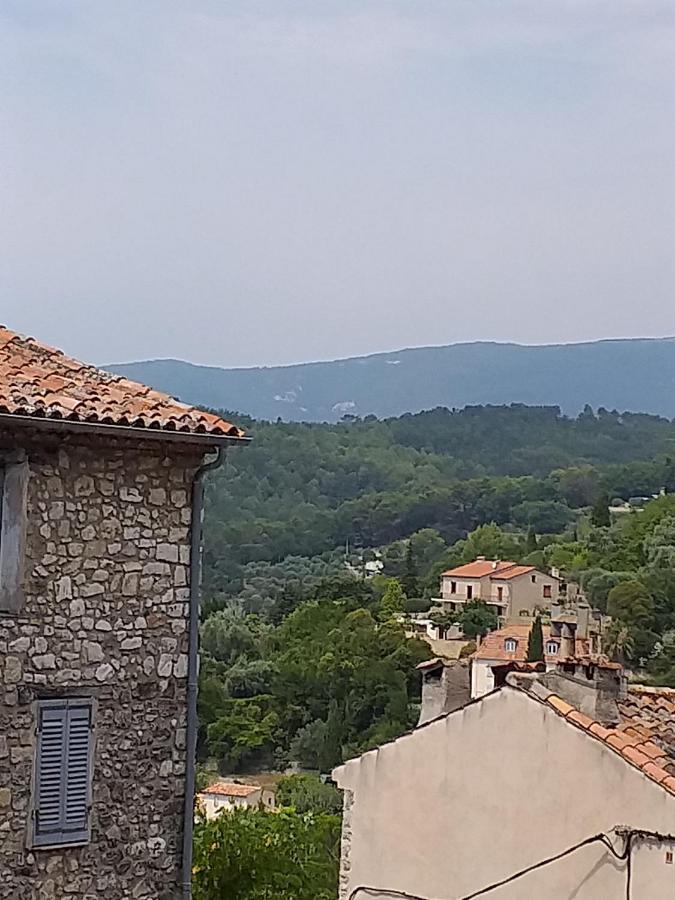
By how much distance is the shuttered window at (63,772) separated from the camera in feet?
24.4

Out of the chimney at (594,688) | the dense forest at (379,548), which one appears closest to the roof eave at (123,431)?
the chimney at (594,688)

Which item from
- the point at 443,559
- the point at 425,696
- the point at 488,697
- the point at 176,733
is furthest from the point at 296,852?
the point at 443,559

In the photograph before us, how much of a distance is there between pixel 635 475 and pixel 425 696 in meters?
136

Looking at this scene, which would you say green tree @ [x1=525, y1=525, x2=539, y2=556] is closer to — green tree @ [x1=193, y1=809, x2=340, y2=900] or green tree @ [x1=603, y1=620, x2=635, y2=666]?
green tree @ [x1=603, y1=620, x2=635, y2=666]

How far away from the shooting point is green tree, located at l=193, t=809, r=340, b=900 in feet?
53.5

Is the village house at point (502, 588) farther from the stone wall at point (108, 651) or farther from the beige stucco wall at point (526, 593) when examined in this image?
the stone wall at point (108, 651)

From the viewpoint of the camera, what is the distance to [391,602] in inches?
3324

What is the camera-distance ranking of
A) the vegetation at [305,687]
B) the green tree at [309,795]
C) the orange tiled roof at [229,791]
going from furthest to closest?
the vegetation at [305,687], the green tree at [309,795], the orange tiled roof at [229,791]

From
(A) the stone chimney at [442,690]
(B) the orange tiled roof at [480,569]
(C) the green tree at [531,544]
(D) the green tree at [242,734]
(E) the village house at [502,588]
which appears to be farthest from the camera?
(C) the green tree at [531,544]

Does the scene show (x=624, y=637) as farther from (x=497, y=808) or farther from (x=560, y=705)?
(x=560, y=705)

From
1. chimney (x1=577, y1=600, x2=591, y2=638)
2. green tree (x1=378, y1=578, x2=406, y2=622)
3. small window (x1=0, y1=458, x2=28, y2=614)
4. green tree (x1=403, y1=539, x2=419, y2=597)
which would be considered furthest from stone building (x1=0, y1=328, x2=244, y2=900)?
green tree (x1=403, y1=539, x2=419, y2=597)

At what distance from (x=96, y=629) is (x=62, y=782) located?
0.82m

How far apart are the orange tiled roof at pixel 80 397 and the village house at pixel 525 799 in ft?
9.77

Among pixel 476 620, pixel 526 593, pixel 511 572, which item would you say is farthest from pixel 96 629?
pixel 511 572
